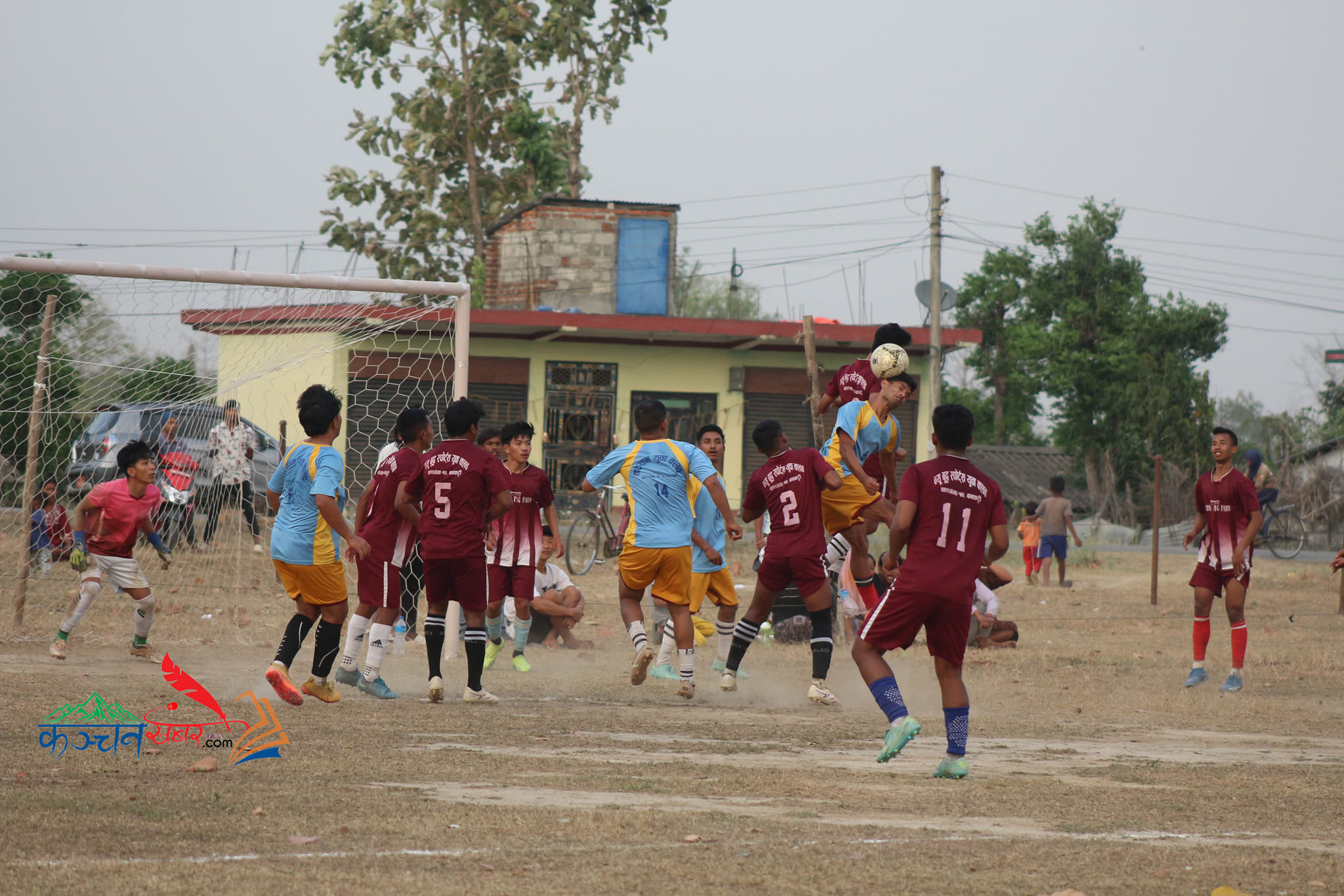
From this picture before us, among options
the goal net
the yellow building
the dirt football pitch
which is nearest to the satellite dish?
the yellow building

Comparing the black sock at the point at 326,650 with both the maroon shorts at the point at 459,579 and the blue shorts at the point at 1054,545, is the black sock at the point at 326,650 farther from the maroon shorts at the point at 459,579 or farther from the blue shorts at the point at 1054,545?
the blue shorts at the point at 1054,545

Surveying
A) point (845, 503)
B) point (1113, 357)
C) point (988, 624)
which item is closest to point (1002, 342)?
point (1113, 357)

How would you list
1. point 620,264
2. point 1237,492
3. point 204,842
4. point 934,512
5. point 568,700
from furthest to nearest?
1. point 620,264
2. point 1237,492
3. point 568,700
4. point 934,512
5. point 204,842

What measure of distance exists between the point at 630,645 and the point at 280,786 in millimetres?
7858

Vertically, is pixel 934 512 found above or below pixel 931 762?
above

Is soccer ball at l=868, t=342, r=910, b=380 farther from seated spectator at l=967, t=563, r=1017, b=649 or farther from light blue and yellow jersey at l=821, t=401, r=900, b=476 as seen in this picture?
seated spectator at l=967, t=563, r=1017, b=649

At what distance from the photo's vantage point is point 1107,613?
17.3 meters

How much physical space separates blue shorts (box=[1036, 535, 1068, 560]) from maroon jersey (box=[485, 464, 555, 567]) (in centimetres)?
1184

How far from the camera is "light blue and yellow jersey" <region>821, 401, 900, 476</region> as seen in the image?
933 centimetres

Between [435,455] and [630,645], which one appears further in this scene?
[630,645]

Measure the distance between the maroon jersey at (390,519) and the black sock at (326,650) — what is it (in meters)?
0.88

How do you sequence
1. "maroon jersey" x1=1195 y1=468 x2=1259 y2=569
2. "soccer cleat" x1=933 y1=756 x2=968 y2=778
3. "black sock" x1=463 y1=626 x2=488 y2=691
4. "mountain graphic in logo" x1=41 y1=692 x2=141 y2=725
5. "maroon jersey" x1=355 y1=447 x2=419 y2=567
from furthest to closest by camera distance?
"maroon jersey" x1=1195 y1=468 x2=1259 y2=569 → "maroon jersey" x1=355 y1=447 x2=419 y2=567 → "black sock" x1=463 y1=626 x2=488 y2=691 → "soccer cleat" x1=933 y1=756 x2=968 y2=778 → "mountain graphic in logo" x1=41 y1=692 x2=141 y2=725

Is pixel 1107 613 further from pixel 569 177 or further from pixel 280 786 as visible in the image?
pixel 569 177

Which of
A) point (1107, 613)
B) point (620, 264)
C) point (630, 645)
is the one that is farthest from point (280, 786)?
point (620, 264)
